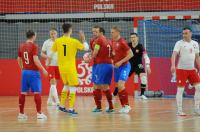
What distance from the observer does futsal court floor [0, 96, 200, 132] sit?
34.0 feet

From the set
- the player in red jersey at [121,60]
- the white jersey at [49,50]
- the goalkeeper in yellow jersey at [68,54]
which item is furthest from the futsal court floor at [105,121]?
the white jersey at [49,50]

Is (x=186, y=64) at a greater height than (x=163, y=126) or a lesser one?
greater

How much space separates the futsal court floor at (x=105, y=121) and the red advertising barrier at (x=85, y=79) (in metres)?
4.10

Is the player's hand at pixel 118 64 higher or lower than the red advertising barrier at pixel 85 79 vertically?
higher

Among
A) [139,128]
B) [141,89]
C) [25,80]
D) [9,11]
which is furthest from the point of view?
[9,11]

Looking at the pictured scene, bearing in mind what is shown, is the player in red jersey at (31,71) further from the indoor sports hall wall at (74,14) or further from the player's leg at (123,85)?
the indoor sports hall wall at (74,14)

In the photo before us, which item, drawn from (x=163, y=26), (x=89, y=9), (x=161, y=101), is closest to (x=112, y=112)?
(x=161, y=101)

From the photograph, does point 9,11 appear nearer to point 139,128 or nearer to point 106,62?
point 106,62

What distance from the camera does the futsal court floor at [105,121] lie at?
10375mm

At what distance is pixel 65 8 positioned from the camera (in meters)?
23.5

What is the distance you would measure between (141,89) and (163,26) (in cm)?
360

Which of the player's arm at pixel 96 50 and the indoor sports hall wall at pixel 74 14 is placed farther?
the indoor sports hall wall at pixel 74 14

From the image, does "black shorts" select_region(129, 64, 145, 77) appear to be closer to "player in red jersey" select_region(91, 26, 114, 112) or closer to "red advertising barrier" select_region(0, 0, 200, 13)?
"player in red jersey" select_region(91, 26, 114, 112)

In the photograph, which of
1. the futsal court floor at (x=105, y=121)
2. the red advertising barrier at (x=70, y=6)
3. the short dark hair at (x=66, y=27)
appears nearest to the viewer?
the futsal court floor at (x=105, y=121)
